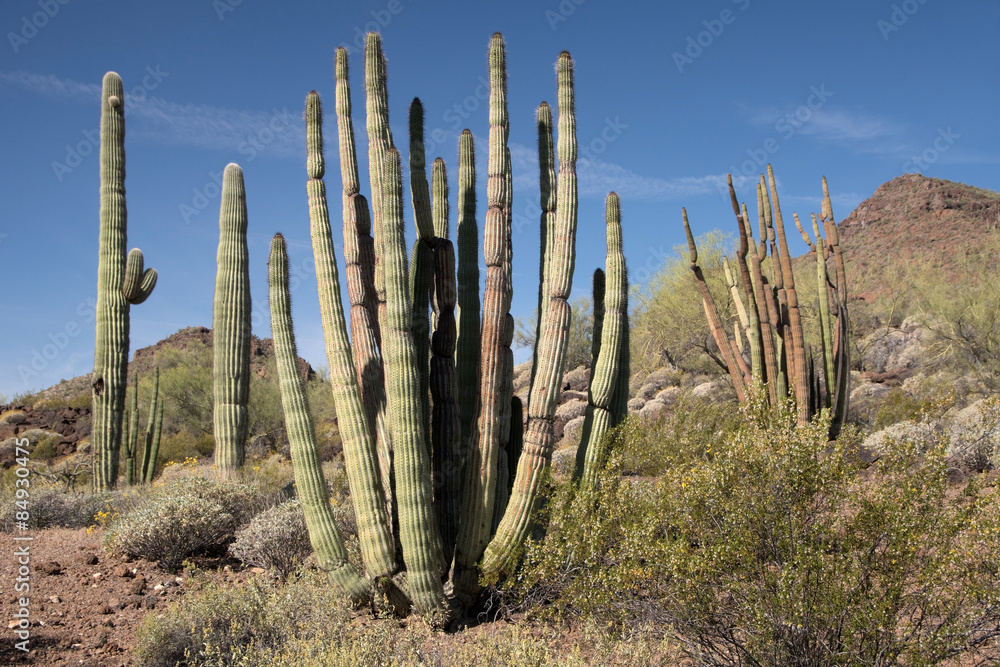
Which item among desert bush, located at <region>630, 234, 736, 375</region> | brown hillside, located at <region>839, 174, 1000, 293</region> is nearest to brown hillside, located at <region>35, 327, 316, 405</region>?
desert bush, located at <region>630, 234, 736, 375</region>

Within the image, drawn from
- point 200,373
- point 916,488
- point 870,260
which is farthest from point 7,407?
point 870,260

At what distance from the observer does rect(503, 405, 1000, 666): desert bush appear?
4289 millimetres

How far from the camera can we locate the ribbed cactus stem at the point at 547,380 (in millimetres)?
6312

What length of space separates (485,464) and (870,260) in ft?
Answer: 149

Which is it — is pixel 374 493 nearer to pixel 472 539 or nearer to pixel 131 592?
pixel 472 539

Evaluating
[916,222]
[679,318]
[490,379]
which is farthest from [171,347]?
[916,222]

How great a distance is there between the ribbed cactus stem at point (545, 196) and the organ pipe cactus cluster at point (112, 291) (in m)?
7.27

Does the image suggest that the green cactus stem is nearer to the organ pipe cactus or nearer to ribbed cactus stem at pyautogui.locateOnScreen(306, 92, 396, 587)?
the organ pipe cactus

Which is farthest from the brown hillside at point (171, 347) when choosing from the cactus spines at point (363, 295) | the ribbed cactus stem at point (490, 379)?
the ribbed cactus stem at point (490, 379)

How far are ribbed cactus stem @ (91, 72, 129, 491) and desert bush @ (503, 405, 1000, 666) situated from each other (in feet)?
28.4

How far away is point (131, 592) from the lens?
742 centimetres

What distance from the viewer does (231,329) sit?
1048cm

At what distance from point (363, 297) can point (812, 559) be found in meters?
4.58

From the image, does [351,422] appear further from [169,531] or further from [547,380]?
[169,531]
